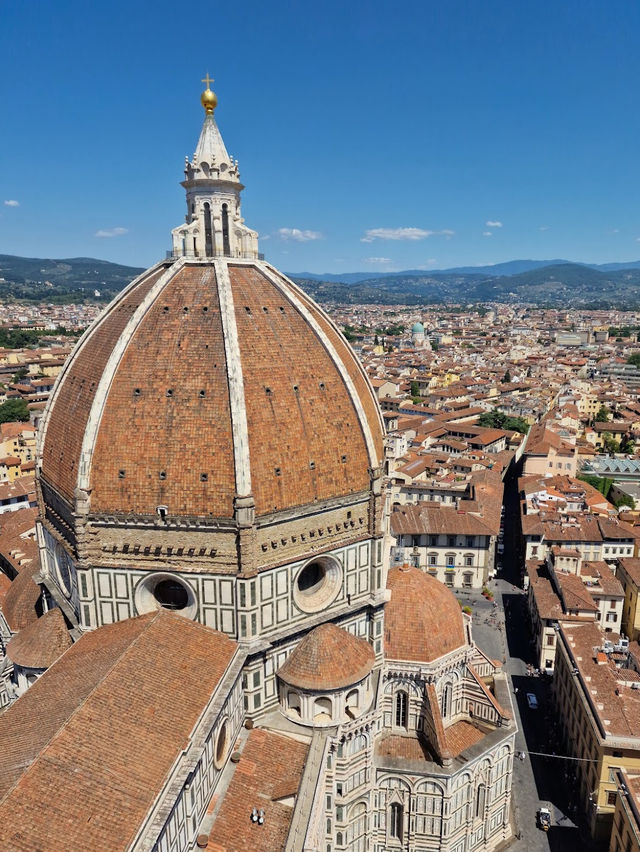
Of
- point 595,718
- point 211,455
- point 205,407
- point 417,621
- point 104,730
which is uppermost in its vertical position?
point 205,407

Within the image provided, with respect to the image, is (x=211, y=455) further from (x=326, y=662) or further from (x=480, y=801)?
(x=480, y=801)

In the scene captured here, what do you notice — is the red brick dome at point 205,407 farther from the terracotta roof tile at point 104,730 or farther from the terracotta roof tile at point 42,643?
the terracotta roof tile at point 104,730

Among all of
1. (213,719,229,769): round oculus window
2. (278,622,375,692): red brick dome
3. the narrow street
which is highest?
(278,622,375,692): red brick dome

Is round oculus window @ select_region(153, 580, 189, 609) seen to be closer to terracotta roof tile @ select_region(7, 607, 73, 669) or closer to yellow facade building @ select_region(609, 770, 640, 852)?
terracotta roof tile @ select_region(7, 607, 73, 669)

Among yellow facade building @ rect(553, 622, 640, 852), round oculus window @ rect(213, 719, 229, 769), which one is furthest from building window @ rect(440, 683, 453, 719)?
round oculus window @ rect(213, 719, 229, 769)

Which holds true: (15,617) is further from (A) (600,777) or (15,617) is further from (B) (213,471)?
(A) (600,777)

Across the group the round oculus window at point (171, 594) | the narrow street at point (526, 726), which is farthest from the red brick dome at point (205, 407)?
the narrow street at point (526, 726)

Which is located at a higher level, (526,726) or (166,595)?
(166,595)

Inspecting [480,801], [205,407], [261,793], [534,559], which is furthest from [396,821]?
[534,559]
